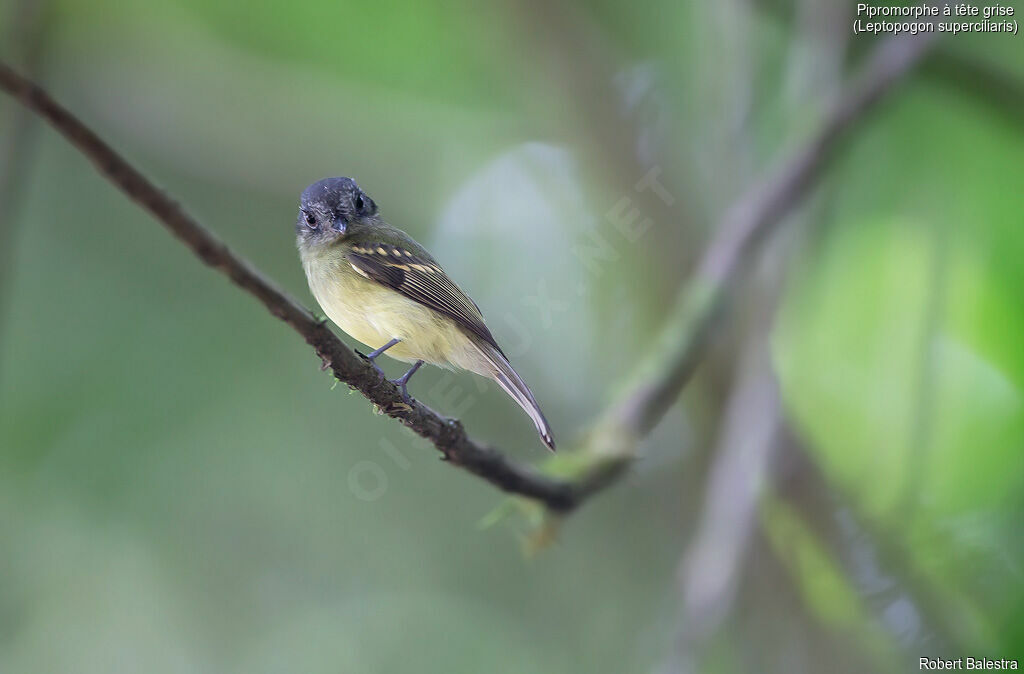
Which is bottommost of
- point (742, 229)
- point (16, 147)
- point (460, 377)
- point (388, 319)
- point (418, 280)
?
point (460, 377)

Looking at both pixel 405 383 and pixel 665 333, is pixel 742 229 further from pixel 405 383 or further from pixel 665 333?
pixel 405 383

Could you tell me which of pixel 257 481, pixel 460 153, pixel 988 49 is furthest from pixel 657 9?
pixel 257 481

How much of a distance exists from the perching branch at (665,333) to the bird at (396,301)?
0.83ft

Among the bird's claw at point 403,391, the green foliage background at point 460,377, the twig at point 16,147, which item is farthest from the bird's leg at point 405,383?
the green foliage background at point 460,377

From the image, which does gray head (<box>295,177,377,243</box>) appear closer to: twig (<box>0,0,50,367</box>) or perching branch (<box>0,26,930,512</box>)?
perching branch (<box>0,26,930,512</box>)

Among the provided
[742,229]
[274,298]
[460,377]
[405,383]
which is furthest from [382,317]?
[742,229]

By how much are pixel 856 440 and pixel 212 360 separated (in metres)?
4.36

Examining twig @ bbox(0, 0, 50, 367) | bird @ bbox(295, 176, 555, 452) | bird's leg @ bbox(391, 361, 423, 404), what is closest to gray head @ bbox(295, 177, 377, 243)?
bird @ bbox(295, 176, 555, 452)

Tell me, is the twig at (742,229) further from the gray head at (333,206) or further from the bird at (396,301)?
the gray head at (333,206)

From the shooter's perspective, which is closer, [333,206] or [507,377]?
[333,206]

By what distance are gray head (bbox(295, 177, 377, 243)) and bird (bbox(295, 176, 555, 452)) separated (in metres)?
0.12

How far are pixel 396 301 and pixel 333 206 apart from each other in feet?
1.42

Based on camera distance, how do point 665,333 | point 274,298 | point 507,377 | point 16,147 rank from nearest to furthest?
1. point 274,298
2. point 16,147
3. point 507,377
4. point 665,333

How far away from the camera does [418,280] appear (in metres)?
2.68
